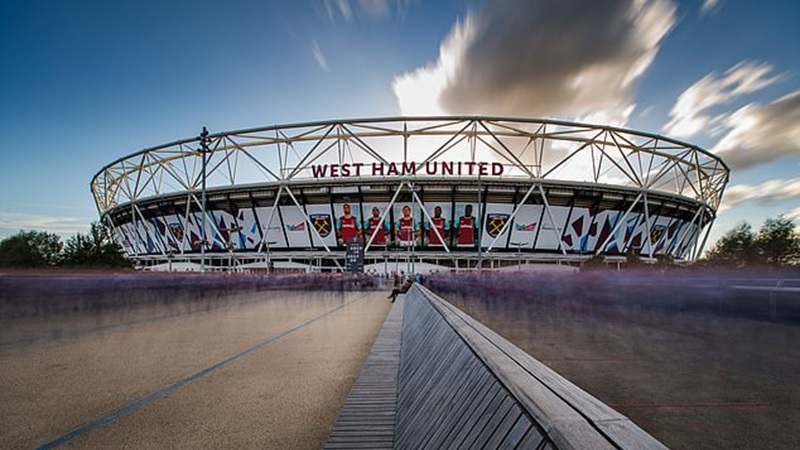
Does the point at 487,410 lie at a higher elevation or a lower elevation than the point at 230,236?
lower

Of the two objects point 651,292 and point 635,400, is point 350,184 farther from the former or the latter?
point 635,400

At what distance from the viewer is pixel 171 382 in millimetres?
5754

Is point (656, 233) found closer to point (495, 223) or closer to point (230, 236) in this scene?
point (495, 223)

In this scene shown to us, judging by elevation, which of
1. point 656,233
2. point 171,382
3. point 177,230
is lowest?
point 171,382

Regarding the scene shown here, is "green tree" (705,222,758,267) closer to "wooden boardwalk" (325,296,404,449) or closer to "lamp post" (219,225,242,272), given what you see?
"wooden boardwalk" (325,296,404,449)

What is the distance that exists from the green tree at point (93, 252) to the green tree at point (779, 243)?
3778cm

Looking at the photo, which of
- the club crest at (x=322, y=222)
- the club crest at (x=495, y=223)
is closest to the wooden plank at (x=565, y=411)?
the club crest at (x=495, y=223)

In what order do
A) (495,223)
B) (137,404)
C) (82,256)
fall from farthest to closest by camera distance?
(495,223) < (82,256) < (137,404)

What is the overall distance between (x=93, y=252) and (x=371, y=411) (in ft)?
108

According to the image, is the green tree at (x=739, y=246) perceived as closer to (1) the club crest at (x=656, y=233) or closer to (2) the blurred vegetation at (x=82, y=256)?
(1) the club crest at (x=656, y=233)

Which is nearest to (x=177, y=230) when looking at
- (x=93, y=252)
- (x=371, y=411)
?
(x=93, y=252)

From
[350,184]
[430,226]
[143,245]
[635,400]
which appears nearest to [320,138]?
[350,184]

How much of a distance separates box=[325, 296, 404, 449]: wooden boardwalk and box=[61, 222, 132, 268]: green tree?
29645mm

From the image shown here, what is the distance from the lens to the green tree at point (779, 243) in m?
16.8
